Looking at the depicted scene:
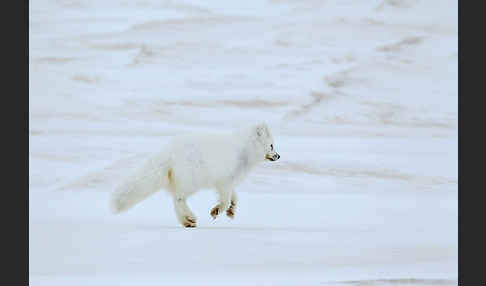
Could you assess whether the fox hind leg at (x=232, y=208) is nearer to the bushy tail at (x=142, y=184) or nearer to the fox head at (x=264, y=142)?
the fox head at (x=264, y=142)

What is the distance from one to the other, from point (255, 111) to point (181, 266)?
4.37m

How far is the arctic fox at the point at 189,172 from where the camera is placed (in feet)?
15.1

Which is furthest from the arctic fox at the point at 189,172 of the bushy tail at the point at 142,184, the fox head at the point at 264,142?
the fox head at the point at 264,142

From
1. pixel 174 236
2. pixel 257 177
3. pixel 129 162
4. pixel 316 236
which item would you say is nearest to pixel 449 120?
A: pixel 257 177

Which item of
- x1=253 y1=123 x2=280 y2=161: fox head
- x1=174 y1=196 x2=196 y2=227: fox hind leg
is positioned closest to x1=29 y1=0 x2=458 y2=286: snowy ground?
x1=174 y1=196 x2=196 y2=227: fox hind leg

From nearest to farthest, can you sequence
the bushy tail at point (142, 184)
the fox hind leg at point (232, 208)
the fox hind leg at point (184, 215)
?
1. the bushy tail at point (142, 184)
2. the fox hind leg at point (184, 215)
3. the fox hind leg at point (232, 208)

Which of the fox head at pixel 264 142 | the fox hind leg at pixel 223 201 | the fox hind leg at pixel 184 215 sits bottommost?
the fox hind leg at pixel 184 215

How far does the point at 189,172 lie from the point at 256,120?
393 centimetres

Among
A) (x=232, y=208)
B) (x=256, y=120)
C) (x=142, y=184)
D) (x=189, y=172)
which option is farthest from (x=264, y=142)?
(x=256, y=120)

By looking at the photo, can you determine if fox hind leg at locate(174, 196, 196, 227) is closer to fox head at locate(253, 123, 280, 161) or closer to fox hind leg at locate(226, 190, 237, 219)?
fox hind leg at locate(226, 190, 237, 219)

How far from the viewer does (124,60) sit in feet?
32.2

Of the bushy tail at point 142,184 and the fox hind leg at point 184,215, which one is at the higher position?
the bushy tail at point 142,184

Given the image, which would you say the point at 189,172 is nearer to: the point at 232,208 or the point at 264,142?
the point at 232,208

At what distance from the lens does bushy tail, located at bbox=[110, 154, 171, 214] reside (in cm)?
458
